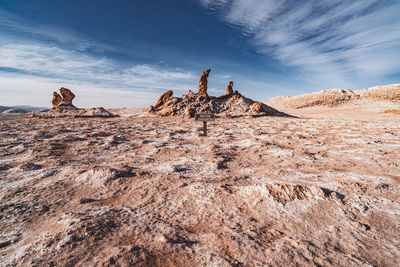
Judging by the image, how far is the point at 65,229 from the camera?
1642 millimetres

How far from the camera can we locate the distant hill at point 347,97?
25333 mm

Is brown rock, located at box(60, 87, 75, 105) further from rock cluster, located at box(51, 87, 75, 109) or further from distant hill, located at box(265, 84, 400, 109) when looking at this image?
distant hill, located at box(265, 84, 400, 109)

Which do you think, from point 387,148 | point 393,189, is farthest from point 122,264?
point 387,148

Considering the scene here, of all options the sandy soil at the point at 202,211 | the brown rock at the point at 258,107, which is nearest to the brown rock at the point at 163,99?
the brown rock at the point at 258,107

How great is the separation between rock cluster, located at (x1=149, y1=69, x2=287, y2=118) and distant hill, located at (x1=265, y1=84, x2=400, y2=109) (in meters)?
14.0

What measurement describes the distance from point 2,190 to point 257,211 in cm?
345

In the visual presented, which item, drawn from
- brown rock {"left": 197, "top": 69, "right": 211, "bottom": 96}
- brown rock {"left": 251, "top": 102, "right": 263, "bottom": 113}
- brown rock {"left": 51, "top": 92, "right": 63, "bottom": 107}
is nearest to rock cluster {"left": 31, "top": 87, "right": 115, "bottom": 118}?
brown rock {"left": 51, "top": 92, "right": 63, "bottom": 107}

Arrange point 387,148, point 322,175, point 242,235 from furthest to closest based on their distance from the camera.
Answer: point 387,148, point 322,175, point 242,235

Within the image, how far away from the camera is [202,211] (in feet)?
6.75

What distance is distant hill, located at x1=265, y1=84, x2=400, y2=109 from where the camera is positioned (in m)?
25.3

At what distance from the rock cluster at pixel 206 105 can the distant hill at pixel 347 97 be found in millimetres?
13999

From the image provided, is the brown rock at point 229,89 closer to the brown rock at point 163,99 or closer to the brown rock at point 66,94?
the brown rock at point 163,99

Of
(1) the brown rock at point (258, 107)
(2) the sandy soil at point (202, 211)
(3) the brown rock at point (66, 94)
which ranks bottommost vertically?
(2) the sandy soil at point (202, 211)

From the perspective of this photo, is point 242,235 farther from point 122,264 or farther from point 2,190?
point 2,190
